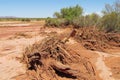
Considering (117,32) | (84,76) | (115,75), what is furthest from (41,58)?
(117,32)

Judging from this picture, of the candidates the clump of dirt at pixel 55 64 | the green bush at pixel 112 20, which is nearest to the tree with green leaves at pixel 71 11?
the green bush at pixel 112 20

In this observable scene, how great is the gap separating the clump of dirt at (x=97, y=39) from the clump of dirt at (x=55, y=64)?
14.0 feet

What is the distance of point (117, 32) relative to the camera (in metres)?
21.1

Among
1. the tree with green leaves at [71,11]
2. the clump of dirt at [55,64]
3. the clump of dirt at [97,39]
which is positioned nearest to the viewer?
the clump of dirt at [55,64]

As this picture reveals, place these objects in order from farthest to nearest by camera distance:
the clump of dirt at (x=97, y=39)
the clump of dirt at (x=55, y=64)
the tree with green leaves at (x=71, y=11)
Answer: the tree with green leaves at (x=71, y=11) < the clump of dirt at (x=97, y=39) < the clump of dirt at (x=55, y=64)

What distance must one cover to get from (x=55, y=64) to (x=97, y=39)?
7.92 metres

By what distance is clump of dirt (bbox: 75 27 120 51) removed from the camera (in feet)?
57.9

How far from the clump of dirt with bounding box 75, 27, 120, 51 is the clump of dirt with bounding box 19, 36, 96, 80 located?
4.25 metres

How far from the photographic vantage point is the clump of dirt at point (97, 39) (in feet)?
57.9

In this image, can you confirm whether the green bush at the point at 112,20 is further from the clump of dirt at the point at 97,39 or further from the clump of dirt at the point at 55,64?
the clump of dirt at the point at 55,64

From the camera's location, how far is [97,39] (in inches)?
734

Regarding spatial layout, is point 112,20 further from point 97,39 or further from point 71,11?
point 71,11

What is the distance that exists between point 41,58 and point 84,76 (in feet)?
8.17

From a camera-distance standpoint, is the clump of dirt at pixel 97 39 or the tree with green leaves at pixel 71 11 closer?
the clump of dirt at pixel 97 39
